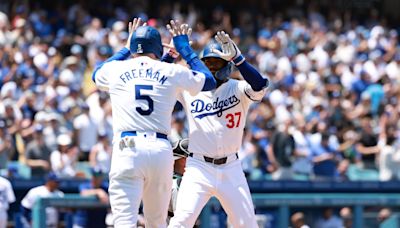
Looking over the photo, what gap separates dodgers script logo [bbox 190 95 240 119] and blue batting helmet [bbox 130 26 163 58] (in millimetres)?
902

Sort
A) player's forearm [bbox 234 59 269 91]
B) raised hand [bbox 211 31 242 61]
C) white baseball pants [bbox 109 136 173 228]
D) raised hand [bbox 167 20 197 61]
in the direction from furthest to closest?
player's forearm [bbox 234 59 269 91] < raised hand [bbox 211 31 242 61] < raised hand [bbox 167 20 197 61] < white baseball pants [bbox 109 136 173 228]

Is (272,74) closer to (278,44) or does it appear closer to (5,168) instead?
(278,44)

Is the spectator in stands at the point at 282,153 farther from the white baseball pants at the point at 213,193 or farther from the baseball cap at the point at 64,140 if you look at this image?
the white baseball pants at the point at 213,193

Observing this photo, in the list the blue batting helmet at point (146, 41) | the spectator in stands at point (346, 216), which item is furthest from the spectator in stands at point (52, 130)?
the blue batting helmet at point (146, 41)

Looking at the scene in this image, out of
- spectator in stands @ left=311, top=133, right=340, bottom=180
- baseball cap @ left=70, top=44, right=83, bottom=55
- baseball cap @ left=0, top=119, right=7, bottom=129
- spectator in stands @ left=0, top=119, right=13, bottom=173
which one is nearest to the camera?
spectator in stands @ left=0, top=119, right=13, bottom=173

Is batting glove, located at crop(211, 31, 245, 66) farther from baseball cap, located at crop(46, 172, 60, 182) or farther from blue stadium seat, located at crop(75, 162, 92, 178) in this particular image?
blue stadium seat, located at crop(75, 162, 92, 178)

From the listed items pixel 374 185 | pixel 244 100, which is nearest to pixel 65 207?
pixel 244 100

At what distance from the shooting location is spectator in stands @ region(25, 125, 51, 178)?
46.4ft

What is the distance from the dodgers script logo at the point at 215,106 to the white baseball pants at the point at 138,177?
1.03 metres

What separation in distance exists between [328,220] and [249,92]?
4.85 m

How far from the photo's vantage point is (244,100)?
349 inches

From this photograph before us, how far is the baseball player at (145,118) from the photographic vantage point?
770cm

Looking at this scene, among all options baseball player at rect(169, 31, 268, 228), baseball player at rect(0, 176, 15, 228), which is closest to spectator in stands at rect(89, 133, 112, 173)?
baseball player at rect(0, 176, 15, 228)

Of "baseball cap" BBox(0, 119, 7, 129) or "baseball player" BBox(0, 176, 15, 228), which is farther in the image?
"baseball cap" BBox(0, 119, 7, 129)
